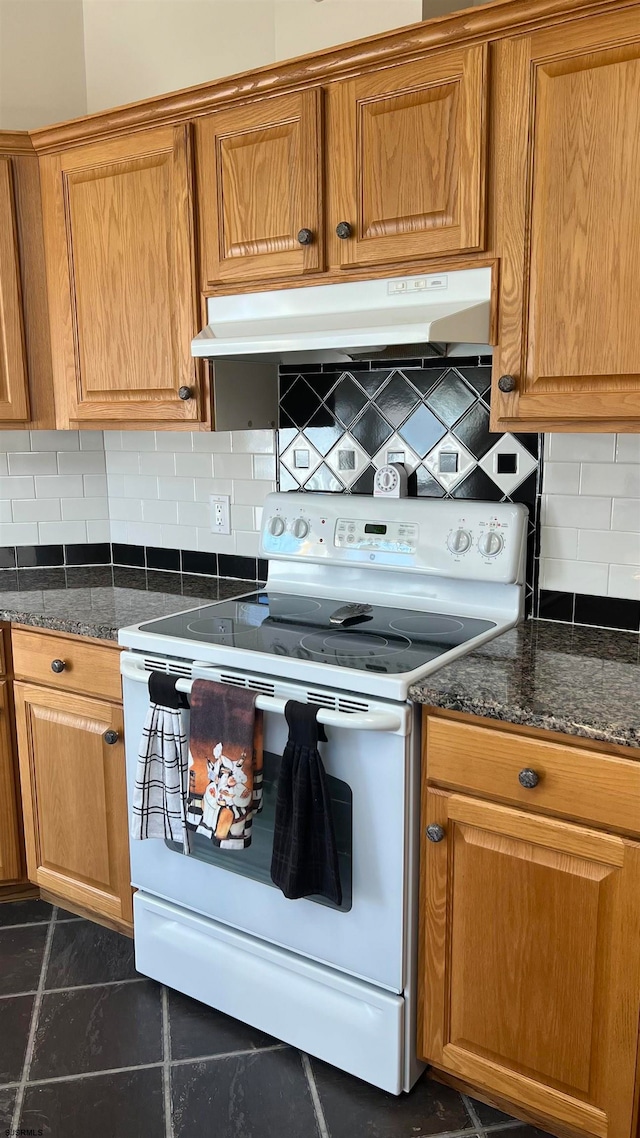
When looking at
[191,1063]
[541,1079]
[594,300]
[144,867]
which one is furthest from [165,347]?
[541,1079]

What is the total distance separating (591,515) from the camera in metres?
2.04

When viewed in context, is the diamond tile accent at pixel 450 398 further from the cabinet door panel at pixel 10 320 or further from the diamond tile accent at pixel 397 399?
the cabinet door panel at pixel 10 320

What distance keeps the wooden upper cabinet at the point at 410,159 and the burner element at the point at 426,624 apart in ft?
2.70

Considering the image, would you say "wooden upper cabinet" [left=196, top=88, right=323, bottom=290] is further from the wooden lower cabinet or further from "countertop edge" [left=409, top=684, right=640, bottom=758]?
the wooden lower cabinet

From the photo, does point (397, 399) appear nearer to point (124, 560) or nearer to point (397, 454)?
point (397, 454)

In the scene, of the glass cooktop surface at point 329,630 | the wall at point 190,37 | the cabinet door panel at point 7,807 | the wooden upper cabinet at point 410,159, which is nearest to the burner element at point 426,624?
the glass cooktop surface at point 329,630

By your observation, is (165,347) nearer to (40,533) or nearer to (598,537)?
(40,533)

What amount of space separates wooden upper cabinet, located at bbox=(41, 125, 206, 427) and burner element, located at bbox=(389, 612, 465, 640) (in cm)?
76

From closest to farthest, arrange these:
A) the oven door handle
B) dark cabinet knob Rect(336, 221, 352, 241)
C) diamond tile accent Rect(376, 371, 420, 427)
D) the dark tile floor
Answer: the oven door handle < the dark tile floor < dark cabinet knob Rect(336, 221, 352, 241) < diamond tile accent Rect(376, 371, 420, 427)

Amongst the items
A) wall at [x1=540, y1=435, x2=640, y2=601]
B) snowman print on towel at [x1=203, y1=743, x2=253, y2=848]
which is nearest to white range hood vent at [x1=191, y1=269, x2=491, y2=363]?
wall at [x1=540, y1=435, x2=640, y2=601]

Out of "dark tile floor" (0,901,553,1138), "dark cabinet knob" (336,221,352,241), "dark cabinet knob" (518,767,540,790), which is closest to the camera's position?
"dark cabinet knob" (518,767,540,790)

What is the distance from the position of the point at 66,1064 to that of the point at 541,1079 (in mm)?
1024

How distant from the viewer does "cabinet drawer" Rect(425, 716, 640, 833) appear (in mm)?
1442

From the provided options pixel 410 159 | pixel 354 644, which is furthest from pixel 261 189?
pixel 354 644
